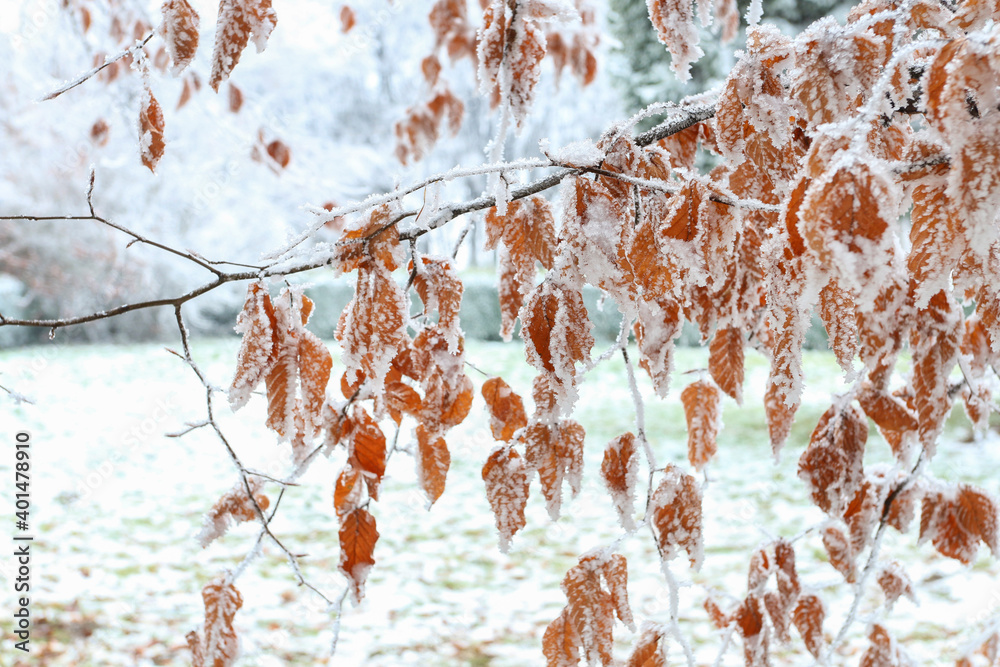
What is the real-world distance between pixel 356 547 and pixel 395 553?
8.88ft

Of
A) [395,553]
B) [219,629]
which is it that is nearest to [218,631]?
[219,629]

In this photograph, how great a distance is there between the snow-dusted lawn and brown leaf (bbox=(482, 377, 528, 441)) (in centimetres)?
44

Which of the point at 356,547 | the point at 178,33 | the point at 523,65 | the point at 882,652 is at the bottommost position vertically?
the point at 882,652

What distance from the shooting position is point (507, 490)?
939 millimetres

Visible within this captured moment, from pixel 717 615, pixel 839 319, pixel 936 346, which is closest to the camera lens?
pixel 839 319

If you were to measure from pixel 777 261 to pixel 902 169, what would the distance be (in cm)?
12

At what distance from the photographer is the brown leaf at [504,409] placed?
1056mm

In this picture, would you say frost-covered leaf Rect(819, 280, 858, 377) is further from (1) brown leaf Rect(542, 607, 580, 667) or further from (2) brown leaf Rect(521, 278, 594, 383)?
(1) brown leaf Rect(542, 607, 580, 667)

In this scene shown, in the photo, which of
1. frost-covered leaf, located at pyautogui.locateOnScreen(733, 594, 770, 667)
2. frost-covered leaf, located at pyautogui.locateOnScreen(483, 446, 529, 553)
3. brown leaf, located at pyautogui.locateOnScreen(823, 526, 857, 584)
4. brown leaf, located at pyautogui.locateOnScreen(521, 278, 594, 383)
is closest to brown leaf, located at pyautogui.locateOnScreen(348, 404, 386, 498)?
frost-covered leaf, located at pyautogui.locateOnScreen(483, 446, 529, 553)

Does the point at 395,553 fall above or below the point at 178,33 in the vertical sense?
→ above

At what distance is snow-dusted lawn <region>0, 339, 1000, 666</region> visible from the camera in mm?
2588

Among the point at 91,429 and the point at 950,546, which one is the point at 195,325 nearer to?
the point at 91,429

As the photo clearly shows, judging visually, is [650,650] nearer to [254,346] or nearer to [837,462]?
[837,462]

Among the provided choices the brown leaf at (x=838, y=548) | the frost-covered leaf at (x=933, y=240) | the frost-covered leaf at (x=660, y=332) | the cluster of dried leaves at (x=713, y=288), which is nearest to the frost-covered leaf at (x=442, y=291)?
the cluster of dried leaves at (x=713, y=288)
